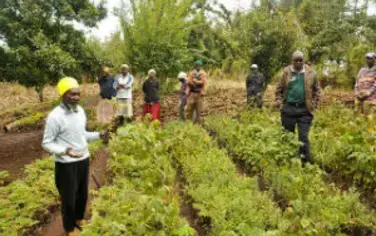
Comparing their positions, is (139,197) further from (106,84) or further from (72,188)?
(106,84)

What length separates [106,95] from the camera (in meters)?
9.06

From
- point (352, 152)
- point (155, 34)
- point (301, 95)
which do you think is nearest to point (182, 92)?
point (155, 34)

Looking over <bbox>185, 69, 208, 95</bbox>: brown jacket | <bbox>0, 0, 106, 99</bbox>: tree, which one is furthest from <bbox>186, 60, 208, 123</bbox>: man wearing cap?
<bbox>0, 0, 106, 99</bbox>: tree

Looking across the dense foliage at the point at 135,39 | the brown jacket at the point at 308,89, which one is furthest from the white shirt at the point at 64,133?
the dense foliage at the point at 135,39

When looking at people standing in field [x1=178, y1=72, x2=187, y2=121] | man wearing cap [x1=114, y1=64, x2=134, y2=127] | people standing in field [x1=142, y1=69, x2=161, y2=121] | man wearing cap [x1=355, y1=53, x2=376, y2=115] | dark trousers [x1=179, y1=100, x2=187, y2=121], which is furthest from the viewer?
dark trousers [x1=179, y1=100, x2=187, y2=121]

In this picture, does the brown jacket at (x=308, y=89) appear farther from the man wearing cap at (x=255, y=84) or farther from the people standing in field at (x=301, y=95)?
the man wearing cap at (x=255, y=84)

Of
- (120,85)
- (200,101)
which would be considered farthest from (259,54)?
(120,85)

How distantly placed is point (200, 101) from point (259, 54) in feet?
8.70

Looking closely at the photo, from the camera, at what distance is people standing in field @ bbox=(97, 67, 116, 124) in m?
8.95

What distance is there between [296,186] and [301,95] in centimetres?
168

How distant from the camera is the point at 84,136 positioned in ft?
12.6

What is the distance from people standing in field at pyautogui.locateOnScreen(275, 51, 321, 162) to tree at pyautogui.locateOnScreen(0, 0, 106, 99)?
7578mm

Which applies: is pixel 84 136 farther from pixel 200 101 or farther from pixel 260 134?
pixel 200 101

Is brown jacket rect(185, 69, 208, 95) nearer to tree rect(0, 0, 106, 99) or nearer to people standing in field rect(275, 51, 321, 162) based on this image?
people standing in field rect(275, 51, 321, 162)
